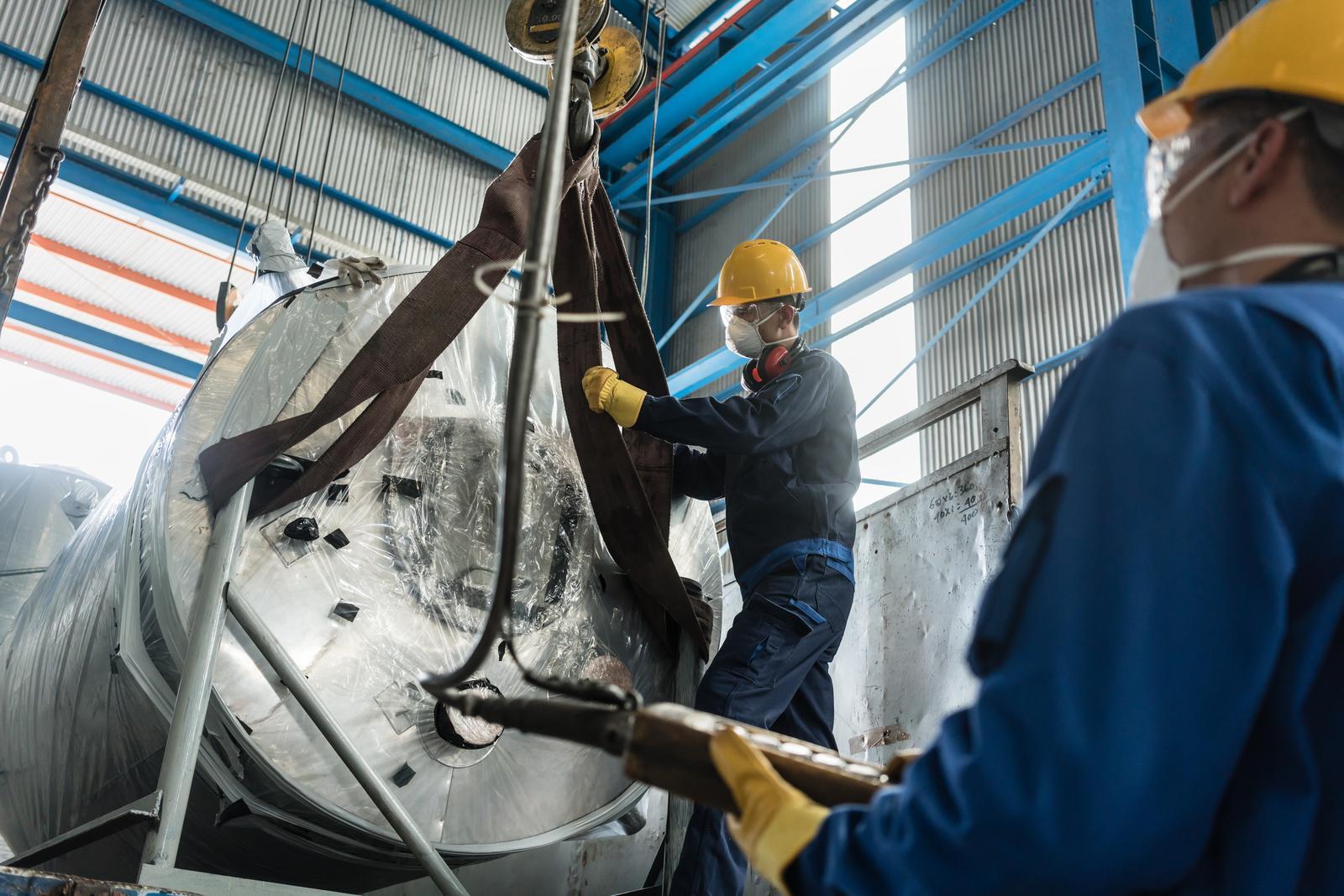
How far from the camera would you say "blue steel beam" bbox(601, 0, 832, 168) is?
10672 mm

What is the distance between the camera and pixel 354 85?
1042 cm

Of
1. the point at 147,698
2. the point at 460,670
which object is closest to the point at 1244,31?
the point at 460,670

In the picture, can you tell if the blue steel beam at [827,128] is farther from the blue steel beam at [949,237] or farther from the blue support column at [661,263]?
the blue steel beam at [949,237]

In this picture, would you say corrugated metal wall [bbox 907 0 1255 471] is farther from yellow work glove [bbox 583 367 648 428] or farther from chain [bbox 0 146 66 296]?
chain [bbox 0 146 66 296]

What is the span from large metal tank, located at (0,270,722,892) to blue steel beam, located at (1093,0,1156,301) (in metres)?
4.36

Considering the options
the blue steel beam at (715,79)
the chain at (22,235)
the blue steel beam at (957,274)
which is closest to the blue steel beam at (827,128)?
the blue steel beam at (715,79)

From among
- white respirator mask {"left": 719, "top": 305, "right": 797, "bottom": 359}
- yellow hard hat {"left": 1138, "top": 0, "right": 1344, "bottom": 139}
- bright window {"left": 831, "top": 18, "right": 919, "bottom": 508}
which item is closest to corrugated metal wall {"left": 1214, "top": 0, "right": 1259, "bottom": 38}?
bright window {"left": 831, "top": 18, "right": 919, "bottom": 508}

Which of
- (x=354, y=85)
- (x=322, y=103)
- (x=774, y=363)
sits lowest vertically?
(x=774, y=363)

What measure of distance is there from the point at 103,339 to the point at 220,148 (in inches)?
136

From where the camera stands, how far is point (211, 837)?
9.26 feet

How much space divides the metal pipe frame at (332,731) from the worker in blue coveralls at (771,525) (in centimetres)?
62

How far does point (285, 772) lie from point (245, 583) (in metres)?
0.45

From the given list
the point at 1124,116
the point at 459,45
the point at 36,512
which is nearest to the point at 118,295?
the point at 459,45

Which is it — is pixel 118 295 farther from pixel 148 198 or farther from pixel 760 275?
pixel 760 275
